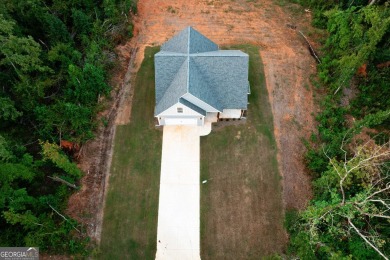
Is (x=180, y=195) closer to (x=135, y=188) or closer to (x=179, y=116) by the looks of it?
(x=135, y=188)

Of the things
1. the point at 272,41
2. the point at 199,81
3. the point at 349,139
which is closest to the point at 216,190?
the point at 199,81

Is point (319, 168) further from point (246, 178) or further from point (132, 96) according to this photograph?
point (132, 96)

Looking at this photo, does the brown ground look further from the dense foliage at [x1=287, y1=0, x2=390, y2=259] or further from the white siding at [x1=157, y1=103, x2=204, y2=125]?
the white siding at [x1=157, y1=103, x2=204, y2=125]

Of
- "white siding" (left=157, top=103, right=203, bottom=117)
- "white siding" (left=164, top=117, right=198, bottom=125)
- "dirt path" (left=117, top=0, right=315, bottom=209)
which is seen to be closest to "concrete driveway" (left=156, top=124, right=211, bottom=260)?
"white siding" (left=164, top=117, right=198, bottom=125)

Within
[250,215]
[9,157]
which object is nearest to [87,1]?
[9,157]

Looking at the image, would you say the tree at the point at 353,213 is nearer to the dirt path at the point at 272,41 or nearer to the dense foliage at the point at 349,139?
the dense foliage at the point at 349,139
